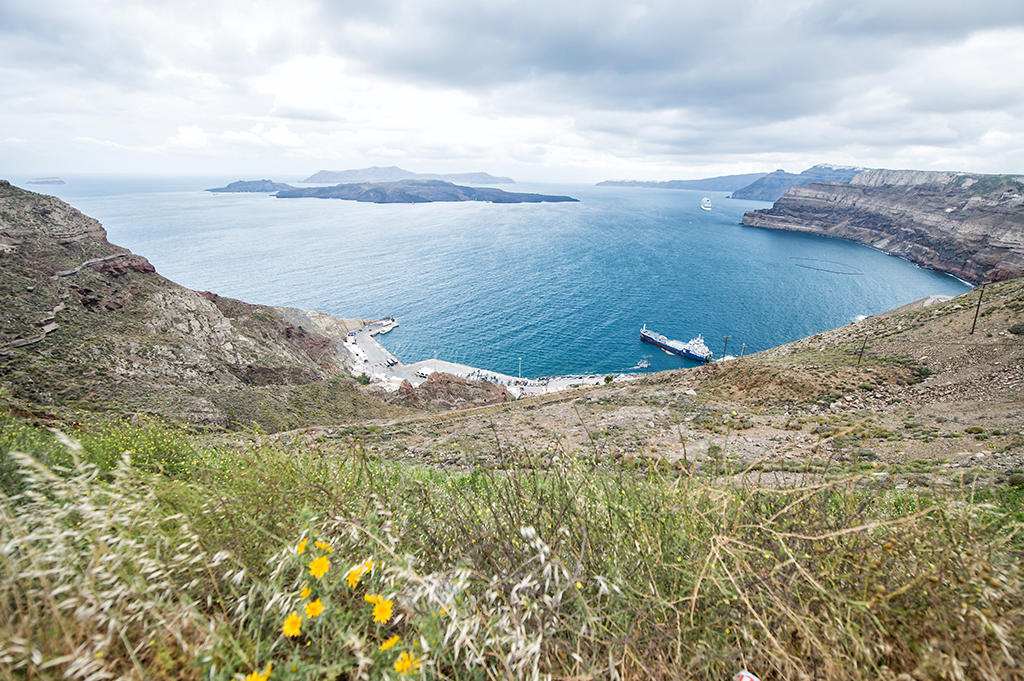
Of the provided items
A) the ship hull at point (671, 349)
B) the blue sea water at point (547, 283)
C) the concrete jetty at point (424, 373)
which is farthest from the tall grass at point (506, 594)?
the ship hull at point (671, 349)

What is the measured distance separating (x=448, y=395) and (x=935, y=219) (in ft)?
635

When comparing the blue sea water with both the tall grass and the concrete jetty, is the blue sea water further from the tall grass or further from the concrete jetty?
the tall grass

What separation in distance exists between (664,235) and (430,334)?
131205mm

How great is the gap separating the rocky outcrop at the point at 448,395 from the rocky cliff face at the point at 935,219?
8769 centimetres

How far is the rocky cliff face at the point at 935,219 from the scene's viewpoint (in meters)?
115

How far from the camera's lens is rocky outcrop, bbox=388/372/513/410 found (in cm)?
3641

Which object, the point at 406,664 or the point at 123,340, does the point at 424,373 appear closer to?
the point at 123,340

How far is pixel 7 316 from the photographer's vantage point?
22.4 metres

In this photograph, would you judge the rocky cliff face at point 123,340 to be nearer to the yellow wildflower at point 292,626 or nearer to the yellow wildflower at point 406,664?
the yellow wildflower at point 292,626

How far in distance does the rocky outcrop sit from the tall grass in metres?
32.8

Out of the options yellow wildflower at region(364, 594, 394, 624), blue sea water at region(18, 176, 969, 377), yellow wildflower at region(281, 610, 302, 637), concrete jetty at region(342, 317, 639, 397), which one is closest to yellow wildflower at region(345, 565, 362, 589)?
yellow wildflower at region(364, 594, 394, 624)

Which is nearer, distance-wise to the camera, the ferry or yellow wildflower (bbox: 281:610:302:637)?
yellow wildflower (bbox: 281:610:302:637)

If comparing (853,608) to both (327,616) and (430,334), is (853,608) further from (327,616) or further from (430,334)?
(430,334)

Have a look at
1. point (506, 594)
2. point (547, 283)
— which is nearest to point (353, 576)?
point (506, 594)
